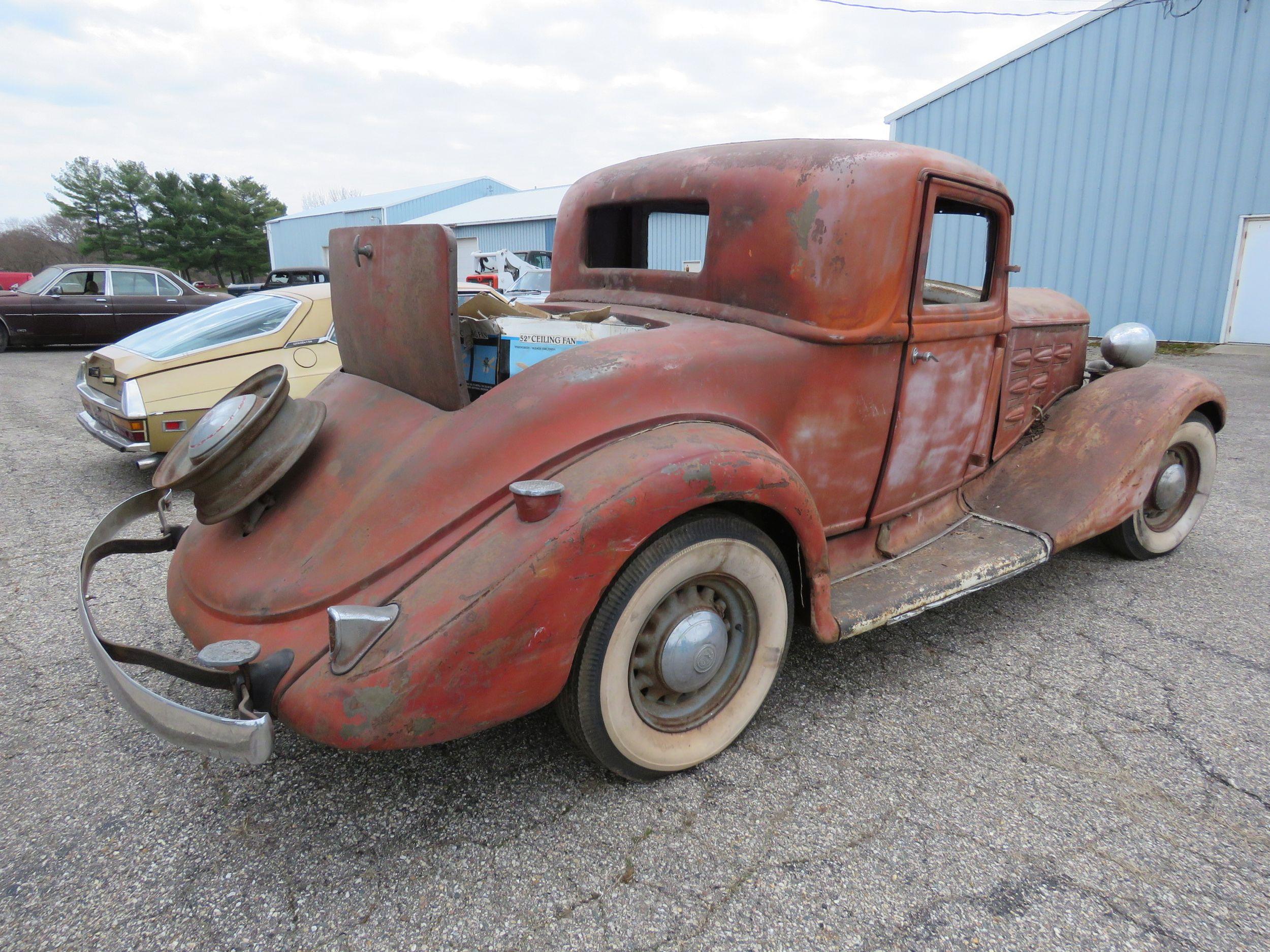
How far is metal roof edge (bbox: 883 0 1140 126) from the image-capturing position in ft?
37.0

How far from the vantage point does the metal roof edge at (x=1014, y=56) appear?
1129 cm

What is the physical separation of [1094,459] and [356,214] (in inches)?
1331

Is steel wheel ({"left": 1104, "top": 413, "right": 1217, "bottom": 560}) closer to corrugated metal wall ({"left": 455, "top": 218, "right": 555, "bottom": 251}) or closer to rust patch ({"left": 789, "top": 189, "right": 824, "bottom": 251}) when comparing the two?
rust patch ({"left": 789, "top": 189, "right": 824, "bottom": 251})

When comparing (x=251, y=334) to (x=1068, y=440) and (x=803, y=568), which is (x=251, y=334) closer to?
(x=803, y=568)

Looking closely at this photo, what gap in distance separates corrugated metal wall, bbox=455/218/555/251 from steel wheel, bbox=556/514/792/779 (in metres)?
21.6

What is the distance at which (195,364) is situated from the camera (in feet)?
16.0

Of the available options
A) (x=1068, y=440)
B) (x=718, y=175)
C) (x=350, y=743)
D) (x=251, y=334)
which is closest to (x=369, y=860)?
(x=350, y=743)

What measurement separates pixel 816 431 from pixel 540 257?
636 inches

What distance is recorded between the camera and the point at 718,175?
265cm

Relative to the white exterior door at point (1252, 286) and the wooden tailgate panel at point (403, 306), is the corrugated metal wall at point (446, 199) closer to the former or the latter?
the white exterior door at point (1252, 286)

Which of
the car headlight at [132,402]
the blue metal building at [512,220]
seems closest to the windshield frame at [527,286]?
the blue metal building at [512,220]

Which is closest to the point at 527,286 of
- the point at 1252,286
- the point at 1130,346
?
the point at 1252,286

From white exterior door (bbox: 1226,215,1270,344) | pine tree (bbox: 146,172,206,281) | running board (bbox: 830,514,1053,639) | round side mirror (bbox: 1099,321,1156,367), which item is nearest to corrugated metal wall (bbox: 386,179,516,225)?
pine tree (bbox: 146,172,206,281)

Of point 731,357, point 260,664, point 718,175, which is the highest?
→ point 718,175
